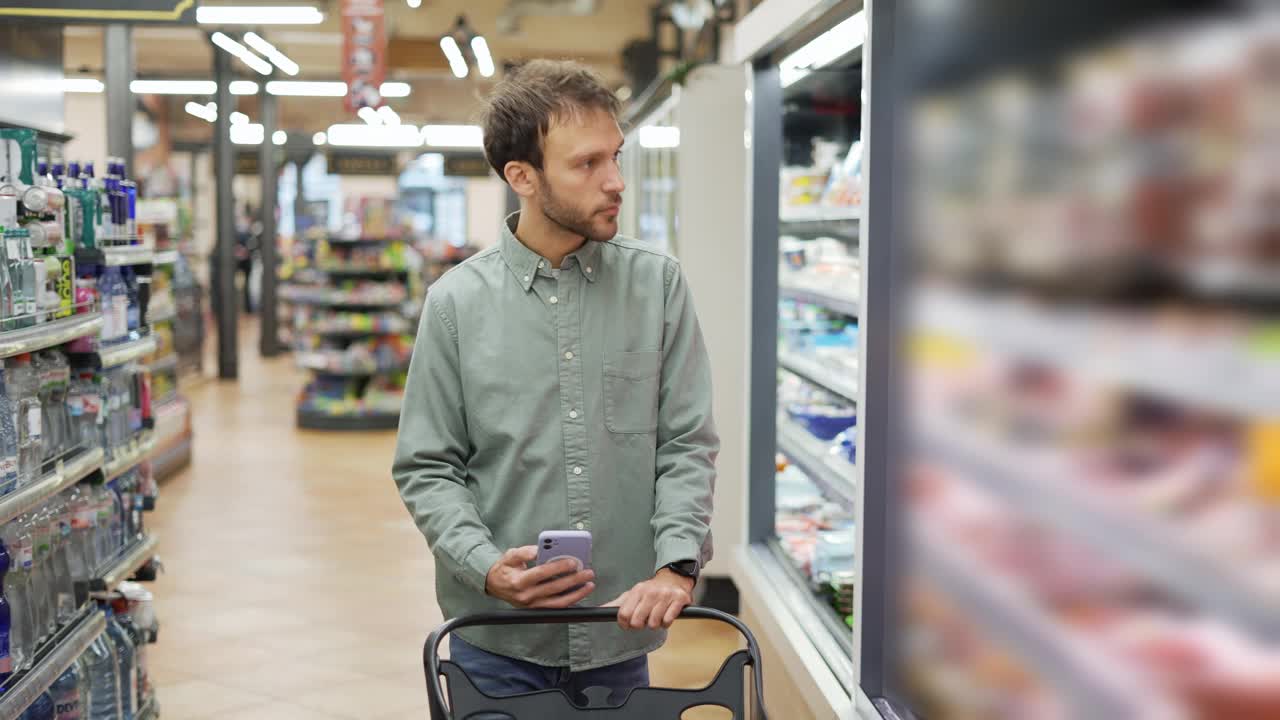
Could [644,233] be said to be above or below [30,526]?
above

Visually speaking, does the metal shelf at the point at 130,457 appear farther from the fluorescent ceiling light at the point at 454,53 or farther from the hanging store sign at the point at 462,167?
the hanging store sign at the point at 462,167

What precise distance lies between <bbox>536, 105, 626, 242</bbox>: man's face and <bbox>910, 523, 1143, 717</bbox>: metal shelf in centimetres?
77

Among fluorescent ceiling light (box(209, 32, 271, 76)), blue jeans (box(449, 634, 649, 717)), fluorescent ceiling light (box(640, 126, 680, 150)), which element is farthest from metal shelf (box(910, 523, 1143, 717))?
fluorescent ceiling light (box(209, 32, 271, 76))

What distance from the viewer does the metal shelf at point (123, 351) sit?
393 centimetres

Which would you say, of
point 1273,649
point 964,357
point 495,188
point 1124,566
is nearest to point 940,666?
point 964,357

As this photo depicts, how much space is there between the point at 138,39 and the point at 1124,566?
653 inches

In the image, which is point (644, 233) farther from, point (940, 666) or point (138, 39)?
point (138, 39)

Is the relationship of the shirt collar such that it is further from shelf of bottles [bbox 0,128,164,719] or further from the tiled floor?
the tiled floor

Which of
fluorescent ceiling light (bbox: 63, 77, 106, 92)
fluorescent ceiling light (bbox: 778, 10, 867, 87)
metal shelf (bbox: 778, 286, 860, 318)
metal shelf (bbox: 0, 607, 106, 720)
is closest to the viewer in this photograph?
metal shelf (bbox: 0, 607, 106, 720)

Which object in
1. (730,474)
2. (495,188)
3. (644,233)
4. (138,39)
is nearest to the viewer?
(730,474)

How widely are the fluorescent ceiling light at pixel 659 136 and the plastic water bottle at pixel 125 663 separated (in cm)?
291

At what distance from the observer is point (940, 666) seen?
235cm

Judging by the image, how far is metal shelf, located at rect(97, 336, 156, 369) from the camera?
12.9ft

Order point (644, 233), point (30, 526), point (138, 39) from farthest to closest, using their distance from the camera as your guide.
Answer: point (138, 39), point (644, 233), point (30, 526)
